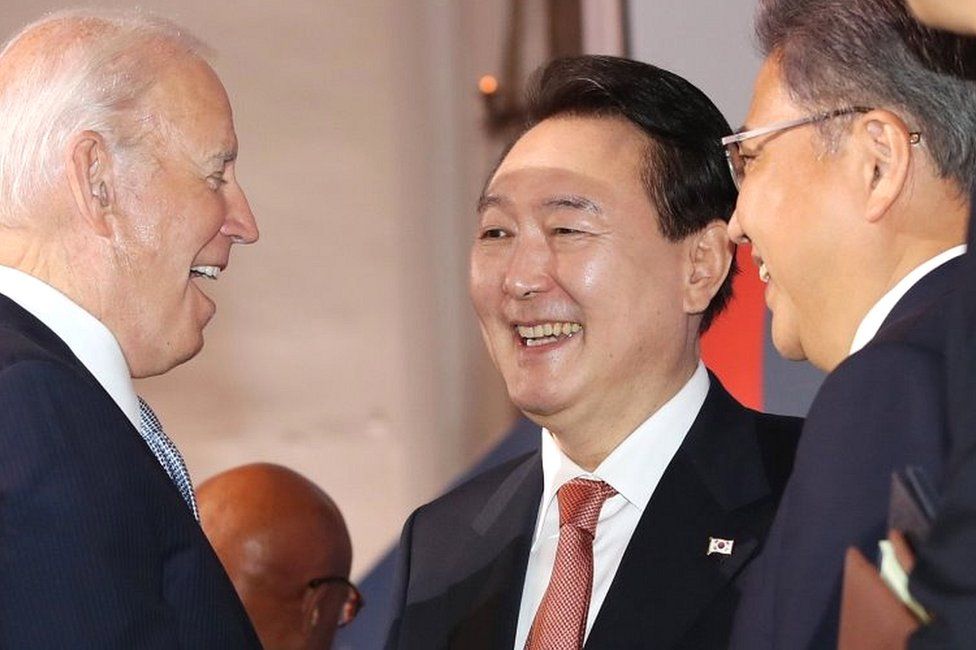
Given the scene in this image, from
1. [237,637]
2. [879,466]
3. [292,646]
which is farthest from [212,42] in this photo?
[879,466]

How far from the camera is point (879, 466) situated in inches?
51.6

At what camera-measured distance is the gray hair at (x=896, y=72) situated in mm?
1639

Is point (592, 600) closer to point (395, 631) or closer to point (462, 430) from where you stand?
point (395, 631)

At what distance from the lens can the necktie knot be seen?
233cm

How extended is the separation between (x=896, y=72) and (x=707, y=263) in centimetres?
87

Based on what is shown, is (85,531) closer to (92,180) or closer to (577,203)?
(92,180)

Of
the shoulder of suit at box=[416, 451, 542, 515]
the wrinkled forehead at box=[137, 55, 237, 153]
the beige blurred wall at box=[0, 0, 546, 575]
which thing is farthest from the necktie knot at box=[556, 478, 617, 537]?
the beige blurred wall at box=[0, 0, 546, 575]

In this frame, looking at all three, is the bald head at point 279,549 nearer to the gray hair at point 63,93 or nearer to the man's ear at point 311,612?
the man's ear at point 311,612

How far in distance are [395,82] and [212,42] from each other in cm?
51

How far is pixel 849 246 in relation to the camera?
5.41 feet

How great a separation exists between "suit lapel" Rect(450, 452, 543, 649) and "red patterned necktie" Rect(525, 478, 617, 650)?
0.26 feet

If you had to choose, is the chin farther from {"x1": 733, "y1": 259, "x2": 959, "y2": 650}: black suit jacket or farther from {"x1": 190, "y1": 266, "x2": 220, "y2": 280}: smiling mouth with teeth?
{"x1": 190, "y1": 266, "x2": 220, "y2": 280}: smiling mouth with teeth

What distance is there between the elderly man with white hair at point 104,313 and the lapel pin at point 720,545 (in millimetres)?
723

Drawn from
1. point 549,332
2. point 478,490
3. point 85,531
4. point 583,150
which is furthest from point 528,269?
point 85,531
